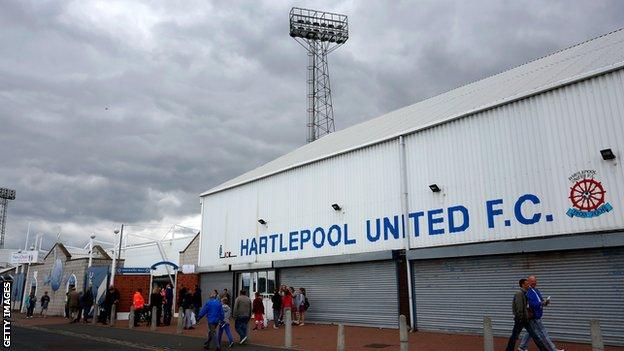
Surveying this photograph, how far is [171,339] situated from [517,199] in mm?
11751

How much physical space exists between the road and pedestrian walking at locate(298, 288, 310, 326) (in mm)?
5421

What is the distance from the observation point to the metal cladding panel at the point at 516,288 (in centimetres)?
1335

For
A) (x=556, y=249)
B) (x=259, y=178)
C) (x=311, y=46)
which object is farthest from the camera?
(x=311, y=46)

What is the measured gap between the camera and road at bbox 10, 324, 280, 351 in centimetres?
1385

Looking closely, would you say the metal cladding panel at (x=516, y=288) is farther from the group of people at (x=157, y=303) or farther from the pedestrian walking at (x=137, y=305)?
the pedestrian walking at (x=137, y=305)

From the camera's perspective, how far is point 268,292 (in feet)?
80.1

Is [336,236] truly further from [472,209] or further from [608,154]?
[608,154]

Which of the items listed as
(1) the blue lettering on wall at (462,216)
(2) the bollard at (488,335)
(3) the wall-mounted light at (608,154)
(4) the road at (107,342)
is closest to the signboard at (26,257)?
(4) the road at (107,342)

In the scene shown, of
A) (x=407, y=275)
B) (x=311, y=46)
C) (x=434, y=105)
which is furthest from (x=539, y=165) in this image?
(x=311, y=46)

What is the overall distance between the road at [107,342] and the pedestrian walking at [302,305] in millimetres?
5421

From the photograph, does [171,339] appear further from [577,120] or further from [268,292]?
[577,120]

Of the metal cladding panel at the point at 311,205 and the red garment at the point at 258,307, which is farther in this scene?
the metal cladding panel at the point at 311,205

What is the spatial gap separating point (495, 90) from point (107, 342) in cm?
1605

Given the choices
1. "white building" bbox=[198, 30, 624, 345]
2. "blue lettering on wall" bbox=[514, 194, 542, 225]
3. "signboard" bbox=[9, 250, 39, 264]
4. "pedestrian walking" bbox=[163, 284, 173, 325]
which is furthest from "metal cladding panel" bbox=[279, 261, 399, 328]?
"signboard" bbox=[9, 250, 39, 264]
